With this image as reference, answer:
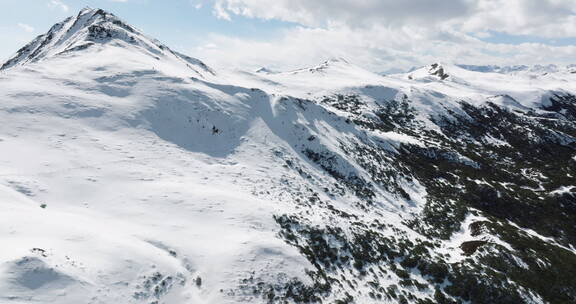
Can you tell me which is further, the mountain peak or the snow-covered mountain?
the mountain peak

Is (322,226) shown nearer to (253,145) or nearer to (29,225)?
(253,145)

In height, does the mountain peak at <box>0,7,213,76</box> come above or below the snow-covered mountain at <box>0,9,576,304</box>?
above

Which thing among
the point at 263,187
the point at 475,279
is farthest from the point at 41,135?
the point at 475,279

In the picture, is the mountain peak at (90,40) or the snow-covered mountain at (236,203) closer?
the snow-covered mountain at (236,203)

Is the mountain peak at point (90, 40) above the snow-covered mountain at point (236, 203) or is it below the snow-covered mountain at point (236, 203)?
above
